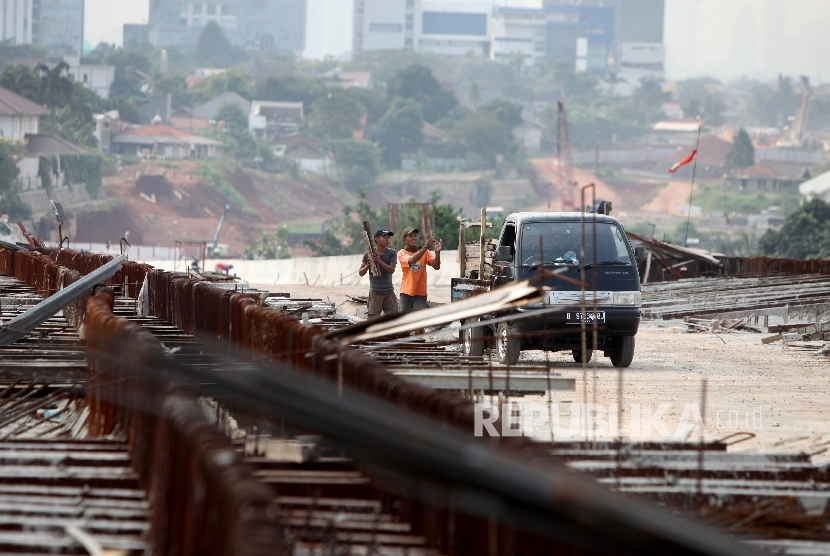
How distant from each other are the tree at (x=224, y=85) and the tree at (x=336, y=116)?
46.6ft

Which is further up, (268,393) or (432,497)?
(268,393)

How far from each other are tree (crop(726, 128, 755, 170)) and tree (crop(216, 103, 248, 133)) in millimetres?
58337

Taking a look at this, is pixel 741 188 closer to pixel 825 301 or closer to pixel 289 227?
pixel 289 227

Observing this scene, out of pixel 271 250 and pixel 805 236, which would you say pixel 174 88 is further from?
pixel 805 236

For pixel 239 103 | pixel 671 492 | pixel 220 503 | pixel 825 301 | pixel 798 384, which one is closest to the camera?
pixel 220 503

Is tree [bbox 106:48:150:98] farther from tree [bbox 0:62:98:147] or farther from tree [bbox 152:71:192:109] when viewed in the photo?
tree [bbox 0:62:98:147]

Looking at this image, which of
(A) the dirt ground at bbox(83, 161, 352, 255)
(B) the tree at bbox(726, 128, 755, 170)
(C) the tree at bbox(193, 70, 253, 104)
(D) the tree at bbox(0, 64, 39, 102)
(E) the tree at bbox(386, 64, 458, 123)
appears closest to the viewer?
(A) the dirt ground at bbox(83, 161, 352, 255)

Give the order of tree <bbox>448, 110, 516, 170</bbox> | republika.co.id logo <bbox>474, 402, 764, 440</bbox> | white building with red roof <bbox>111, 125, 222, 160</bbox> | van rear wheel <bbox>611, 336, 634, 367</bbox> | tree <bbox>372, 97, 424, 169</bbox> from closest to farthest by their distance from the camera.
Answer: republika.co.id logo <bbox>474, 402, 764, 440</bbox>
van rear wheel <bbox>611, 336, 634, 367</bbox>
white building with red roof <bbox>111, 125, 222, 160</bbox>
tree <bbox>448, 110, 516, 170</bbox>
tree <bbox>372, 97, 424, 169</bbox>

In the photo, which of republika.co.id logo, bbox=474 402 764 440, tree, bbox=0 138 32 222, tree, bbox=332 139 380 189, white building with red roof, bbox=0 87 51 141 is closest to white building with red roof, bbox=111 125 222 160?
tree, bbox=332 139 380 189

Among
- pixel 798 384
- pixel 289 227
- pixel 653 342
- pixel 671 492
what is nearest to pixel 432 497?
pixel 671 492

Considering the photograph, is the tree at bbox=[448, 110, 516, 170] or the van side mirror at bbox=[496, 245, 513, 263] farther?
the tree at bbox=[448, 110, 516, 170]

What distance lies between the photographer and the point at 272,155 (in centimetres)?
13612

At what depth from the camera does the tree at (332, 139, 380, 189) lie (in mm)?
141125

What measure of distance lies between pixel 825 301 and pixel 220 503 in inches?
778
